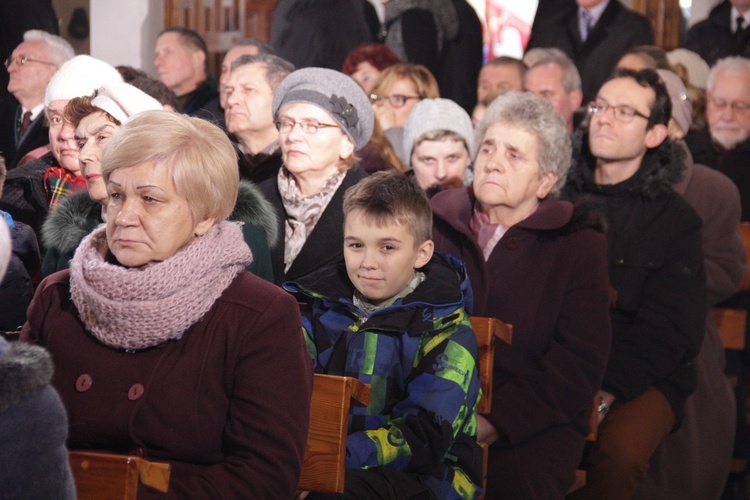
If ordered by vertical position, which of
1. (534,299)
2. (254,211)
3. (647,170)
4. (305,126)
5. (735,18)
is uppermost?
(735,18)

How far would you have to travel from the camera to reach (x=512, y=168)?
3.76 m

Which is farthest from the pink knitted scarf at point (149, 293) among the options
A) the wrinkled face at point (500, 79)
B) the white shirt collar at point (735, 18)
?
the white shirt collar at point (735, 18)

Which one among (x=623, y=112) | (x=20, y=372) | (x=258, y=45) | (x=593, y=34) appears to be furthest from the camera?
(x=593, y=34)

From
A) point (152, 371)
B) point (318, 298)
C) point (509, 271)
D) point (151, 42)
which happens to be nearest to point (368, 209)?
point (318, 298)

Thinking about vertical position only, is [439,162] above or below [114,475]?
above

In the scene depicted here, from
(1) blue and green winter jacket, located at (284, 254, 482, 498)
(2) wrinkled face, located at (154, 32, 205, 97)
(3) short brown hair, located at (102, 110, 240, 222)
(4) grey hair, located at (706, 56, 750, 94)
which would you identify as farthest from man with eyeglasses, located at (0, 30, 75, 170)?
(3) short brown hair, located at (102, 110, 240, 222)

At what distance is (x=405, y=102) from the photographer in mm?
5812

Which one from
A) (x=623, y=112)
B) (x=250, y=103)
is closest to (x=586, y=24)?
(x=623, y=112)

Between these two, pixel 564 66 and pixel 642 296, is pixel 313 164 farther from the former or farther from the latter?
pixel 564 66

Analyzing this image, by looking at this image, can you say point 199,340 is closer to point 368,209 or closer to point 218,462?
point 218,462

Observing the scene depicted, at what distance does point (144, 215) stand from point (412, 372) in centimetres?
99

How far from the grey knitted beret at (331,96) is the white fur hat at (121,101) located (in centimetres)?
80

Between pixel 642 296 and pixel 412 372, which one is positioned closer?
pixel 412 372

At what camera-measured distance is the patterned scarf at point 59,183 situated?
3.91m
